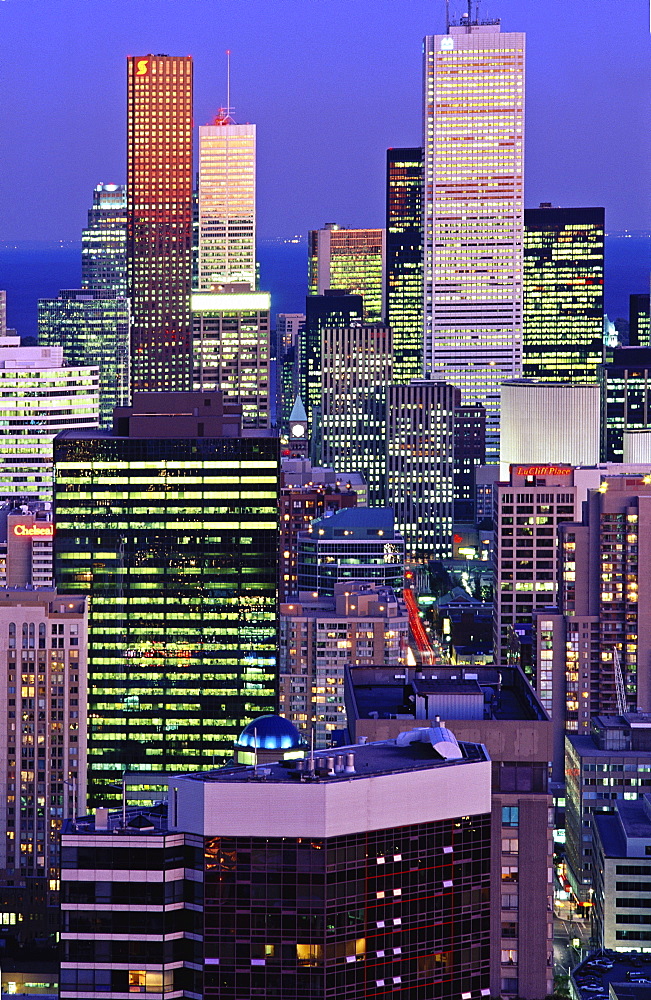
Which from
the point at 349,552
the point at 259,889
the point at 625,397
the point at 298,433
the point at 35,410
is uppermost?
the point at 625,397

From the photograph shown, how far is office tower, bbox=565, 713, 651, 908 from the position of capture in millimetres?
75938

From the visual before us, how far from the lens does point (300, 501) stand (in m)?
136

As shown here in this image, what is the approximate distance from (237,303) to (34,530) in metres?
88.6

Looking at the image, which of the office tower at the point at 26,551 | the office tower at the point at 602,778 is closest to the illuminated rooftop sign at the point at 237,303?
the office tower at the point at 26,551

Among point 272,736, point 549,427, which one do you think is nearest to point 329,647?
point 549,427

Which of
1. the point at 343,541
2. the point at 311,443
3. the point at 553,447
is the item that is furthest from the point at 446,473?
the point at 343,541

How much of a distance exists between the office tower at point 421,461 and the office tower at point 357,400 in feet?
5.81

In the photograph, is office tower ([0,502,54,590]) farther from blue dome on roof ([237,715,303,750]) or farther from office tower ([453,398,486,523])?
office tower ([453,398,486,523])

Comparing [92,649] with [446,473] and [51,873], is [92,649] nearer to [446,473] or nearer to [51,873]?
[51,873]

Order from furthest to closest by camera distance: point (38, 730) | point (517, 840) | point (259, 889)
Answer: point (38, 730), point (517, 840), point (259, 889)

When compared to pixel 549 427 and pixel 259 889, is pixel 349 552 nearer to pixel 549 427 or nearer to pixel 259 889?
pixel 549 427

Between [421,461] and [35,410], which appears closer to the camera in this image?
[35,410]

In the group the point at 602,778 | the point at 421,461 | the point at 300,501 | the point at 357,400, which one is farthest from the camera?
the point at 357,400

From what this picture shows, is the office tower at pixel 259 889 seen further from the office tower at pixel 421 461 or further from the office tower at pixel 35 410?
the office tower at pixel 421 461
